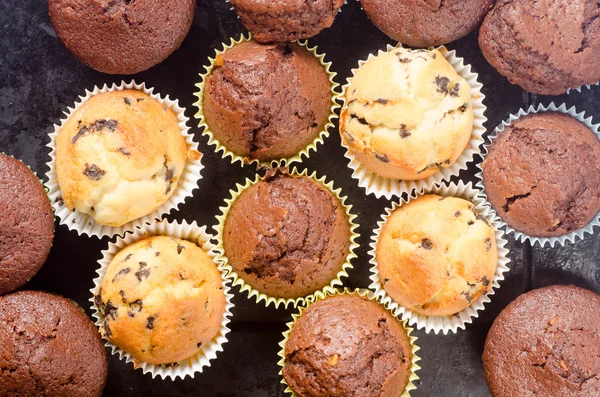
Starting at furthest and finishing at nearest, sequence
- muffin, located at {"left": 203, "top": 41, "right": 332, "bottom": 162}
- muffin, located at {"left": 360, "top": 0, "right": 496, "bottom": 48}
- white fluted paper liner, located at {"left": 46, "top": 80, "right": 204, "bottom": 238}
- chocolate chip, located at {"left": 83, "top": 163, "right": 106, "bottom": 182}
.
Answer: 1. white fluted paper liner, located at {"left": 46, "top": 80, "right": 204, "bottom": 238}
2. muffin, located at {"left": 360, "top": 0, "right": 496, "bottom": 48}
3. muffin, located at {"left": 203, "top": 41, "right": 332, "bottom": 162}
4. chocolate chip, located at {"left": 83, "top": 163, "right": 106, "bottom": 182}

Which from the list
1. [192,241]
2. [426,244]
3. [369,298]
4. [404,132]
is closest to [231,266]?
[192,241]

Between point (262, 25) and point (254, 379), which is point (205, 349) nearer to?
point (254, 379)

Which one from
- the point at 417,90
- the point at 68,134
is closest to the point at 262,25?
the point at 417,90

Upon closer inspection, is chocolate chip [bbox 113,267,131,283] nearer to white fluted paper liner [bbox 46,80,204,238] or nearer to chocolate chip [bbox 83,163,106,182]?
white fluted paper liner [bbox 46,80,204,238]

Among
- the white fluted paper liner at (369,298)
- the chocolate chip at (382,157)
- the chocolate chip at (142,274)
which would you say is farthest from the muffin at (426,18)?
the chocolate chip at (142,274)

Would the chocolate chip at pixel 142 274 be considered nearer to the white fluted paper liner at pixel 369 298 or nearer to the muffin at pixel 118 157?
the muffin at pixel 118 157

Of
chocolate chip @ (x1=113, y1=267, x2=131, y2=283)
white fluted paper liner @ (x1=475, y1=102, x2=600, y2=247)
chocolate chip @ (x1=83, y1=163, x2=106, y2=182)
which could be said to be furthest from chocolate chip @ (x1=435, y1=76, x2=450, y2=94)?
chocolate chip @ (x1=113, y1=267, x2=131, y2=283)
